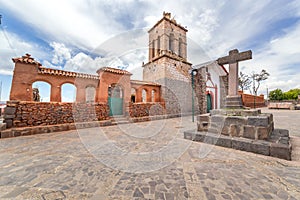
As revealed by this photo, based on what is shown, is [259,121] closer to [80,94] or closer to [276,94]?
[80,94]

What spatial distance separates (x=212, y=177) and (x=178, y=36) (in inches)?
605

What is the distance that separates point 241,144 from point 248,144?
153 millimetres

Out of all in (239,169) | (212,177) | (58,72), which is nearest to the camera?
(212,177)

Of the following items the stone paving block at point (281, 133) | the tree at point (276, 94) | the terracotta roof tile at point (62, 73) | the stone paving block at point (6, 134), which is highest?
the tree at point (276, 94)

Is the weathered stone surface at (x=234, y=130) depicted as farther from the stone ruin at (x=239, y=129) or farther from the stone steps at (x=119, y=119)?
the stone steps at (x=119, y=119)

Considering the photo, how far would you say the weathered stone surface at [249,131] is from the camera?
10.8 feet

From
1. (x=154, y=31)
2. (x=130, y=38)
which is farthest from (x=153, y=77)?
(x=130, y=38)

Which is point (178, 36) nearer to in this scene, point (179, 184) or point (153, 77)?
point (153, 77)

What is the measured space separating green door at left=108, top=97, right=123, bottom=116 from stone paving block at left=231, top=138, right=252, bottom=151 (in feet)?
24.1

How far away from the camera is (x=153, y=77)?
13.6 metres

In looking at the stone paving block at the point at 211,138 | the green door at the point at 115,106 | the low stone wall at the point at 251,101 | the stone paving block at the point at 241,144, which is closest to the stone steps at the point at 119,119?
the green door at the point at 115,106

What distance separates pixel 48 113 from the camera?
6.11 meters

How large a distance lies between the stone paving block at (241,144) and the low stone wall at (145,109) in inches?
269

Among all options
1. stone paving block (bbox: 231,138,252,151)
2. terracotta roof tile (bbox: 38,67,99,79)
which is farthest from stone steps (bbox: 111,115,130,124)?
stone paving block (bbox: 231,138,252,151)
